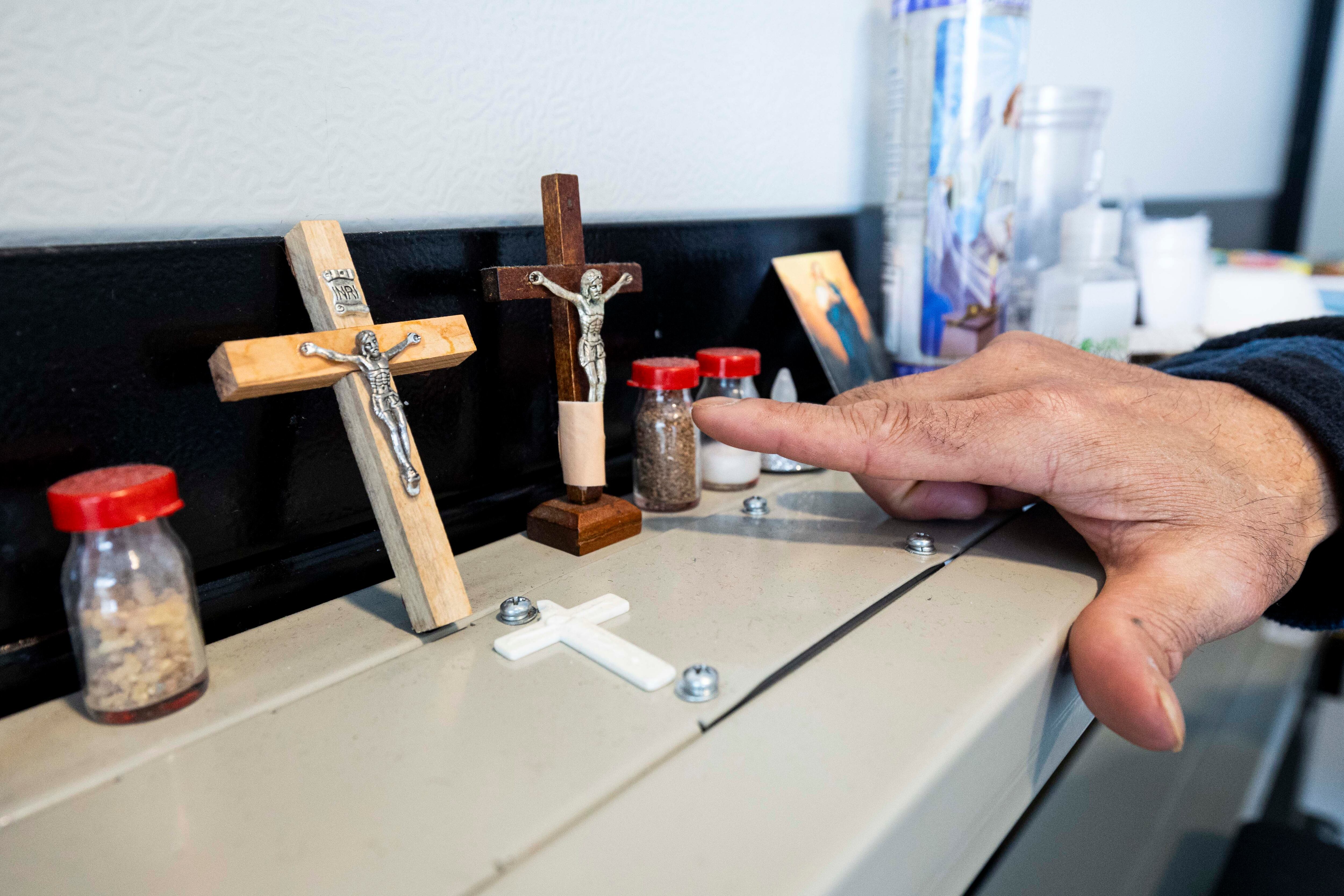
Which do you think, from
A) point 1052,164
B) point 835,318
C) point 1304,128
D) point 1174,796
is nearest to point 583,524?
point 835,318

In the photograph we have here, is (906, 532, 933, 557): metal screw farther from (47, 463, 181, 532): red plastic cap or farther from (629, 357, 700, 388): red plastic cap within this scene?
(47, 463, 181, 532): red plastic cap

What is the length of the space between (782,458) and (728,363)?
0.12 metres

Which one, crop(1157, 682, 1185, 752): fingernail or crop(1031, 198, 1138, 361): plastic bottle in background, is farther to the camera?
crop(1031, 198, 1138, 361): plastic bottle in background

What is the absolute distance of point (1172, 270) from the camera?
1160mm

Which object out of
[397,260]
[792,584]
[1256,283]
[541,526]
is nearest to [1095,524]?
[792,584]

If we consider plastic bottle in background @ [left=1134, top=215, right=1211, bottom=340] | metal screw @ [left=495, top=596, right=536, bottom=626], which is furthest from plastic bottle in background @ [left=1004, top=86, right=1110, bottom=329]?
metal screw @ [left=495, top=596, right=536, bottom=626]

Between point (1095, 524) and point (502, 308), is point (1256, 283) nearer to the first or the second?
point (1095, 524)

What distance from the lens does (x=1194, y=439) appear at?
0.54 metres

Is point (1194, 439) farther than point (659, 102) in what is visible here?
No

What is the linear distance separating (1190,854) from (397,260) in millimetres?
1106

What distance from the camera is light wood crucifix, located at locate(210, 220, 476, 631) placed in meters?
0.44

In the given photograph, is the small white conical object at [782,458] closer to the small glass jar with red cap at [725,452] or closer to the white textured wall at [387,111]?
the small glass jar with red cap at [725,452]

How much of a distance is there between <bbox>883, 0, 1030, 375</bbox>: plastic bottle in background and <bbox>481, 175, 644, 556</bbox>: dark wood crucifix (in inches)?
17.6

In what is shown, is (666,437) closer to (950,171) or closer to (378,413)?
(378,413)
